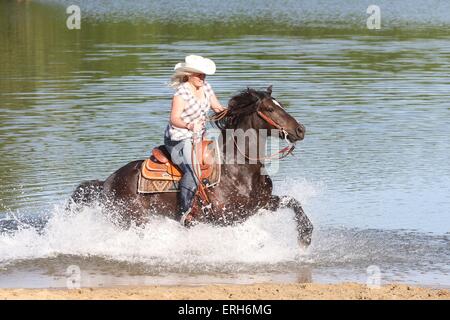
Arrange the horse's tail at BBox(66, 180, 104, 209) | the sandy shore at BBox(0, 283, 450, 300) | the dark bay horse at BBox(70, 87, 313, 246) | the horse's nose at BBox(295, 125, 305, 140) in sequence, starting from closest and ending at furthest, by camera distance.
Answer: the sandy shore at BBox(0, 283, 450, 300) → the horse's nose at BBox(295, 125, 305, 140) → the dark bay horse at BBox(70, 87, 313, 246) → the horse's tail at BBox(66, 180, 104, 209)

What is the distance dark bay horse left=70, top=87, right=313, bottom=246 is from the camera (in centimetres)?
1232

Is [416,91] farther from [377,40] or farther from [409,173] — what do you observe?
[377,40]

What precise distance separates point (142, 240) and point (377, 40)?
2685cm

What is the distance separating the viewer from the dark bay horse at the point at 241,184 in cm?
1232

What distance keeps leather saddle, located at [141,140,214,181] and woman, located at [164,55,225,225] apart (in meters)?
0.10

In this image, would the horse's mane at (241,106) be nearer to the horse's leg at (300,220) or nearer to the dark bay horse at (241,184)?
the dark bay horse at (241,184)

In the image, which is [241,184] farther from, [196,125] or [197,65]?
[197,65]

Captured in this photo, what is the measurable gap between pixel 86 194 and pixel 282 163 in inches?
214

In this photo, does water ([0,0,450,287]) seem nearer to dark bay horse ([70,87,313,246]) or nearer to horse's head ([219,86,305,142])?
dark bay horse ([70,87,313,246])

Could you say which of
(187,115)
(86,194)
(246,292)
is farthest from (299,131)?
(86,194)

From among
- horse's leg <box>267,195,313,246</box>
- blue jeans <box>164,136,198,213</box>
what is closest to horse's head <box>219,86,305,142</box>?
blue jeans <box>164,136,198,213</box>

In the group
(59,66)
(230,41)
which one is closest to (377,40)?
(230,41)

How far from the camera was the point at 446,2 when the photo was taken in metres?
57.0

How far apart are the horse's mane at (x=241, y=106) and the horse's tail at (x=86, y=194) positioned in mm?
1748
